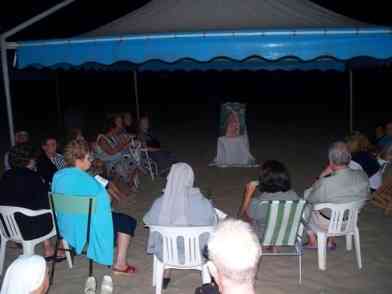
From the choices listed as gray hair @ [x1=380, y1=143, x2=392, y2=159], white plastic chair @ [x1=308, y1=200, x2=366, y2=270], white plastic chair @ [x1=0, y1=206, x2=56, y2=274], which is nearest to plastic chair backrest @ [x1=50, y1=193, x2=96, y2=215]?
white plastic chair @ [x1=0, y1=206, x2=56, y2=274]

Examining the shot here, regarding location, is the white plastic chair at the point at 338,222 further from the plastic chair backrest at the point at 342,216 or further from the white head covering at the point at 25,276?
the white head covering at the point at 25,276

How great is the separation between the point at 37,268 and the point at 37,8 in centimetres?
3081

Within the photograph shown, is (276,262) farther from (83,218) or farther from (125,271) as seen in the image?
(83,218)

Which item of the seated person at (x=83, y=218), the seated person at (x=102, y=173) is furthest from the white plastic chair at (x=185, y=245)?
the seated person at (x=102, y=173)

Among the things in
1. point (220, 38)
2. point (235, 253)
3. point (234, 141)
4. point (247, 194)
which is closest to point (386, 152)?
point (247, 194)

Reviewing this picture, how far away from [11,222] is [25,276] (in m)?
1.99

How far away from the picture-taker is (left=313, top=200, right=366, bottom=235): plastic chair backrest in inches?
159

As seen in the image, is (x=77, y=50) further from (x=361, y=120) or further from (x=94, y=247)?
(x=361, y=120)

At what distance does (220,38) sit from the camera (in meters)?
4.31

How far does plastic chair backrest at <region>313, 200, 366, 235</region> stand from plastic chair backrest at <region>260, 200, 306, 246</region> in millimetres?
324

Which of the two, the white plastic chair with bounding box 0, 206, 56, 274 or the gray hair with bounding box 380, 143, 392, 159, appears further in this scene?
the gray hair with bounding box 380, 143, 392, 159

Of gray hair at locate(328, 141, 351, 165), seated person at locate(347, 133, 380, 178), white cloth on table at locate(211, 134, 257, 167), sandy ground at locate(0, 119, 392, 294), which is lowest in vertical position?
sandy ground at locate(0, 119, 392, 294)

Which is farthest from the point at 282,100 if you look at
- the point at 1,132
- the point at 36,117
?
the point at 1,132

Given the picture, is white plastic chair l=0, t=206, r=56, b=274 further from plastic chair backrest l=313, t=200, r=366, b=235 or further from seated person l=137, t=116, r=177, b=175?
seated person l=137, t=116, r=177, b=175
